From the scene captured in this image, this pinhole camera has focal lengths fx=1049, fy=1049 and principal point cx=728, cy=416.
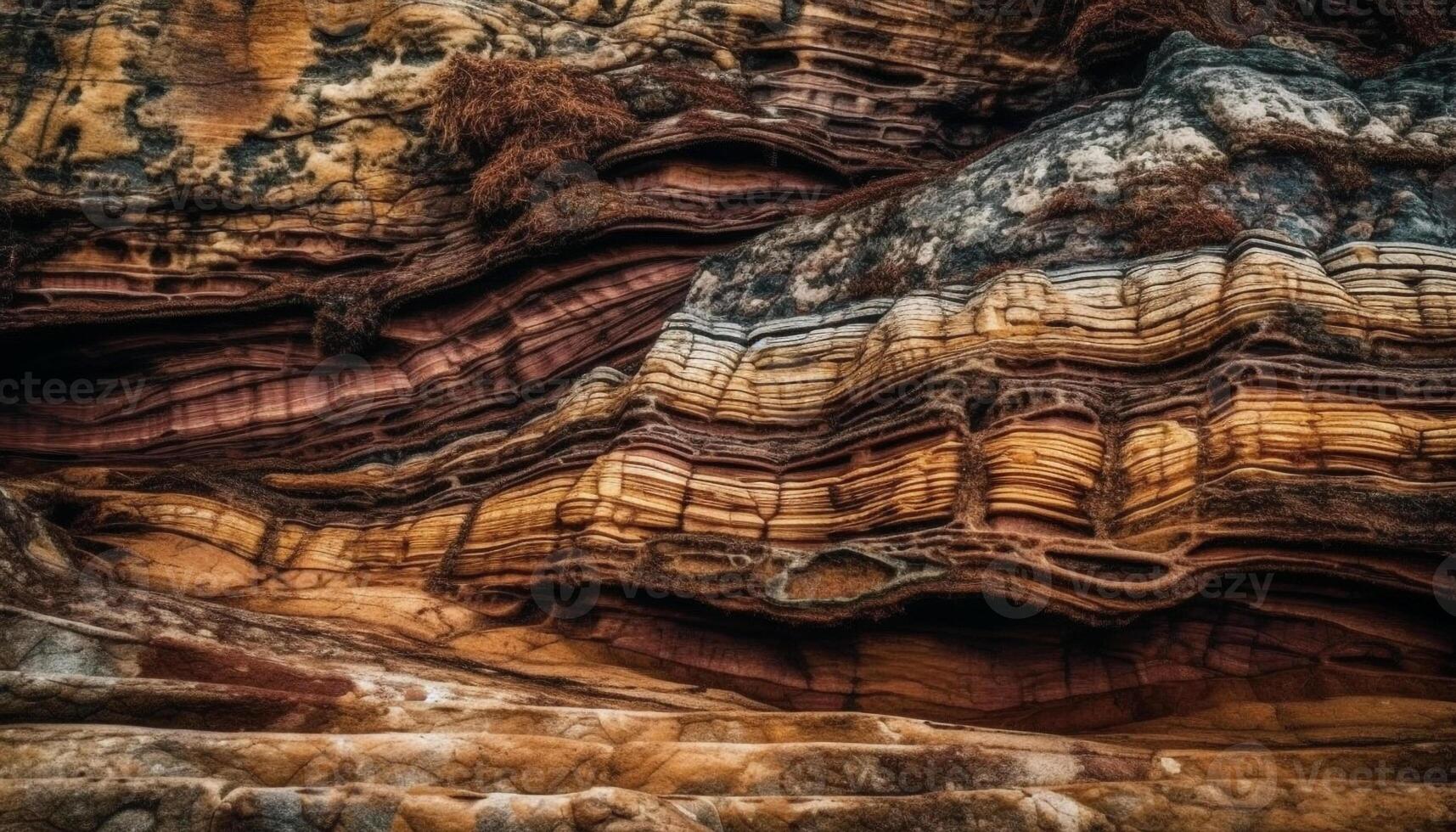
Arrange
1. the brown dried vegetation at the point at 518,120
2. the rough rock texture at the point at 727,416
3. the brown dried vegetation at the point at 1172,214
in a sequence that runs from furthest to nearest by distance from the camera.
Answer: the brown dried vegetation at the point at 518,120, the brown dried vegetation at the point at 1172,214, the rough rock texture at the point at 727,416

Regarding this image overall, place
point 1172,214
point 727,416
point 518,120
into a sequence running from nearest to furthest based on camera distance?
1. point 1172,214
2. point 727,416
3. point 518,120

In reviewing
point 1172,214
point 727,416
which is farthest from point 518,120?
point 1172,214

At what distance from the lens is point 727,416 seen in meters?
8.87

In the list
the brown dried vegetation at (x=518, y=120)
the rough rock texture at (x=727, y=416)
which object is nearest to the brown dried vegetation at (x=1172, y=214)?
the rough rock texture at (x=727, y=416)

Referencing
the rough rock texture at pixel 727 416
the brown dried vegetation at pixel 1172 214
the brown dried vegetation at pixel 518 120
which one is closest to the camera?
the rough rock texture at pixel 727 416

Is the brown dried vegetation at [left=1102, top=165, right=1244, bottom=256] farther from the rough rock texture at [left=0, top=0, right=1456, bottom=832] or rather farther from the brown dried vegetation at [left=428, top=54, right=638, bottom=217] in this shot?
the brown dried vegetation at [left=428, top=54, right=638, bottom=217]

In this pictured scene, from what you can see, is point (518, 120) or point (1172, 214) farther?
point (518, 120)

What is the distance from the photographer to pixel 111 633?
5840mm

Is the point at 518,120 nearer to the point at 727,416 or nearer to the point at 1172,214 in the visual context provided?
the point at 727,416

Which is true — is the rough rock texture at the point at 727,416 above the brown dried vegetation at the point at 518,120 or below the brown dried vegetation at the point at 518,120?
below

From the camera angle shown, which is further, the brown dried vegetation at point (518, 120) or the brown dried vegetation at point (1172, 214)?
the brown dried vegetation at point (518, 120)

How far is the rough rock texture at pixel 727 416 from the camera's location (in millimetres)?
5051

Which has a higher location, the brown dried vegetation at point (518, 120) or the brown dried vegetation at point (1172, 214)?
the brown dried vegetation at point (518, 120)

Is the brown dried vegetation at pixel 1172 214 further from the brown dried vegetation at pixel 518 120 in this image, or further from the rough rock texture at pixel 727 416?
the brown dried vegetation at pixel 518 120
